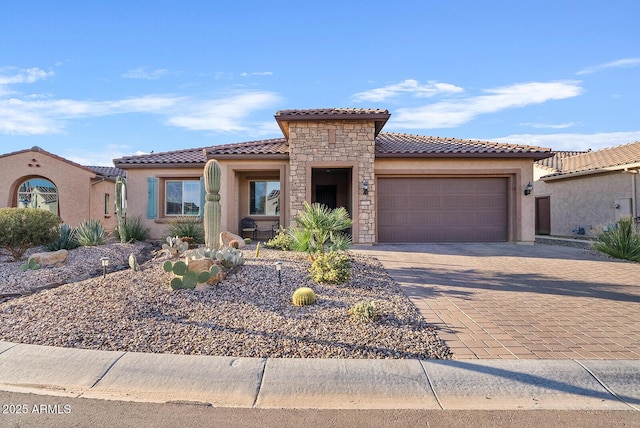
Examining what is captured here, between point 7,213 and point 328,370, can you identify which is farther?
point 7,213

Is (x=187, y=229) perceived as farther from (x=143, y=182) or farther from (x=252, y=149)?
(x=252, y=149)

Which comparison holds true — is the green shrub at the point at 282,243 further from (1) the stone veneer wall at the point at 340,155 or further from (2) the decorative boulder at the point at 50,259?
(2) the decorative boulder at the point at 50,259

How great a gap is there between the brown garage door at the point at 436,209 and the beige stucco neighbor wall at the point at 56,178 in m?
14.0

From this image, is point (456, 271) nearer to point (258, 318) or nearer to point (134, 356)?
point (258, 318)

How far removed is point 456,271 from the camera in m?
8.83

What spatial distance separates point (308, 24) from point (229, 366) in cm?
1078

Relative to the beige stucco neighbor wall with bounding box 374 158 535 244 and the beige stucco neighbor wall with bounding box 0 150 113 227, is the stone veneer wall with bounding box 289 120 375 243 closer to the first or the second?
the beige stucco neighbor wall with bounding box 374 158 535 244

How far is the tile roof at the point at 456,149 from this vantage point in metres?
14.0

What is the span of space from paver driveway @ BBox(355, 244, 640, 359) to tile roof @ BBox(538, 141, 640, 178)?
8.23 metres

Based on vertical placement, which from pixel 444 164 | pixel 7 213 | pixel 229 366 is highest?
pixel 444 164

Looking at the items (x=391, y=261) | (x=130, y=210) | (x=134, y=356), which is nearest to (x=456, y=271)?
(x=391, y=261)

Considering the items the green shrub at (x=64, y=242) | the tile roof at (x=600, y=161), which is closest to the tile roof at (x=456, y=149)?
the tile roof at (x=600, y=161)

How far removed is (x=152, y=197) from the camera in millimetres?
15188

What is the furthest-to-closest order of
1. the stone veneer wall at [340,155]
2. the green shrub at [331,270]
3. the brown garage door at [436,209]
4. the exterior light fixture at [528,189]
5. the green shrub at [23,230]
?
the brown garage door at [436,209] → the exterior light fixture at [528,189] → the stone veneer wall at [340,155] → the green shrub at [23,230] → the green shrub at [331,270]
